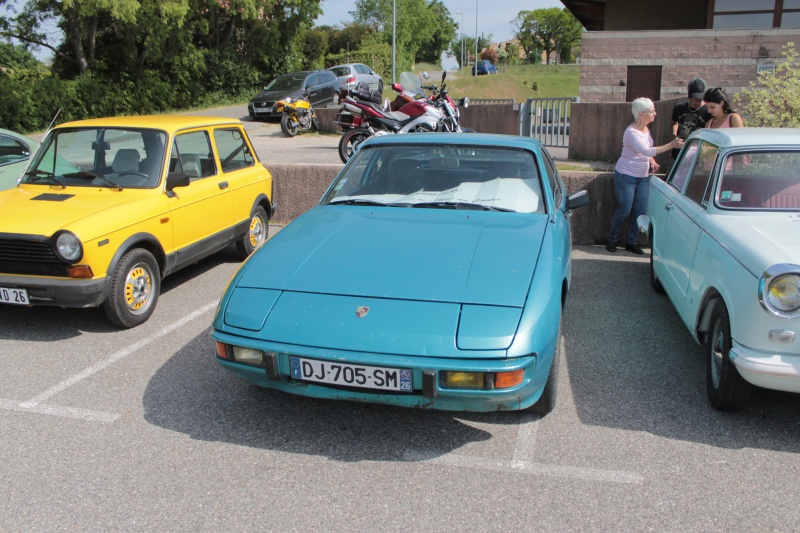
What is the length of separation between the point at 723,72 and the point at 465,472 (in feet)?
64.5

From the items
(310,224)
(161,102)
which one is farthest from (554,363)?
(161,102)

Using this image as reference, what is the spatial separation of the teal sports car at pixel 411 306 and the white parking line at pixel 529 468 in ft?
0.98

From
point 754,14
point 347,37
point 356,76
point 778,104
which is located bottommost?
point 778,104

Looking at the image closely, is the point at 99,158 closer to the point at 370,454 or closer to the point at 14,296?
the point at 14,296

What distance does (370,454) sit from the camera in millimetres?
3355

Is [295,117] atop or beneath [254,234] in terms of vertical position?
atop

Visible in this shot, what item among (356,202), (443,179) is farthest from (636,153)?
(356,202)

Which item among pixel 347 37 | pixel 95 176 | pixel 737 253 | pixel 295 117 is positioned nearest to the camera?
pixel 737 253

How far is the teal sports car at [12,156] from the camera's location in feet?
24.4

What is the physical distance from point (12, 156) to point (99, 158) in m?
2.68

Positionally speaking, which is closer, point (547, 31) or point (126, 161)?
point (126, 161)

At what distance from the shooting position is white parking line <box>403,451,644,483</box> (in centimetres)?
315

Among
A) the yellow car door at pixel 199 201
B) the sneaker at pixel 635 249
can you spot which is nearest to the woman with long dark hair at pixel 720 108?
the sneaker at pixel 635 249

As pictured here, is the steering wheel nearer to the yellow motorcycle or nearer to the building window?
the yellow motorcycle
